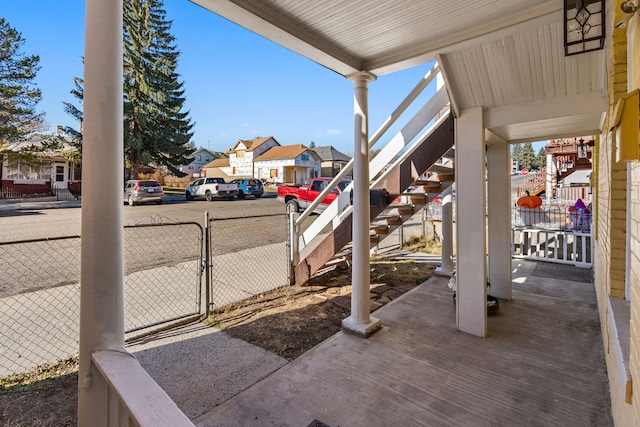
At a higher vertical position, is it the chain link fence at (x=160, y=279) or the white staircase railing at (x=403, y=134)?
the white staircase railing at (x=403, y=134)

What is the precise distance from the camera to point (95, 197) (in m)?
1.39

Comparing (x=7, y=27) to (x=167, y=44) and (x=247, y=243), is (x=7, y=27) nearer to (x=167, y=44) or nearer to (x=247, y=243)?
(x=167, y=44)

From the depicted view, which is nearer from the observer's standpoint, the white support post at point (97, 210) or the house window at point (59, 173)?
the white support post at point (97, 210)

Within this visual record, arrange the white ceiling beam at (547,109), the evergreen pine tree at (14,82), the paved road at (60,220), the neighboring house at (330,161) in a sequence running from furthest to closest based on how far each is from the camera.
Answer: the neighboring house at (330,161) < the evergreen pine tree at (14,82) < the paved road at (60,220) < the white ceiling beam at (547,109)

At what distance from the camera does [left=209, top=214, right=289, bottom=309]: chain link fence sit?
15.4 ft

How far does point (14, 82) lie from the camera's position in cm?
1527

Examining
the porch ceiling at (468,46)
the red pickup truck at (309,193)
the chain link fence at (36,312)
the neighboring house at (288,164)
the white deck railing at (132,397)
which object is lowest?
the chain link fence at (36,312)

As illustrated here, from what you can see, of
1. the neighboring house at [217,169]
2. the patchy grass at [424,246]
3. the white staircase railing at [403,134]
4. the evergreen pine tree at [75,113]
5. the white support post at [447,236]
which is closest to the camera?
the white staircase railing at [403,134]

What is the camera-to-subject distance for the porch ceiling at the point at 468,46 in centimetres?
234

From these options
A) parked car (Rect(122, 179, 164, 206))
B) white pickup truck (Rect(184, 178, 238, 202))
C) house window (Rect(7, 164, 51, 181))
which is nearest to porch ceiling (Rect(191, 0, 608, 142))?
parked car (Rect(122, 179, 164, 206))

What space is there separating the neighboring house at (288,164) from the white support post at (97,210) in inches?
1302

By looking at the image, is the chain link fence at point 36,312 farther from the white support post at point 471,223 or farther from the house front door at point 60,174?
the house front door at point 60,174

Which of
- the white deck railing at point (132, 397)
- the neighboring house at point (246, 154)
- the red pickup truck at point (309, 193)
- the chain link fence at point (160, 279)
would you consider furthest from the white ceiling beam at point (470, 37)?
the neighboring house at point (246, 154)

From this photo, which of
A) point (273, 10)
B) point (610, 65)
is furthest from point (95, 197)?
point (610, 65)
